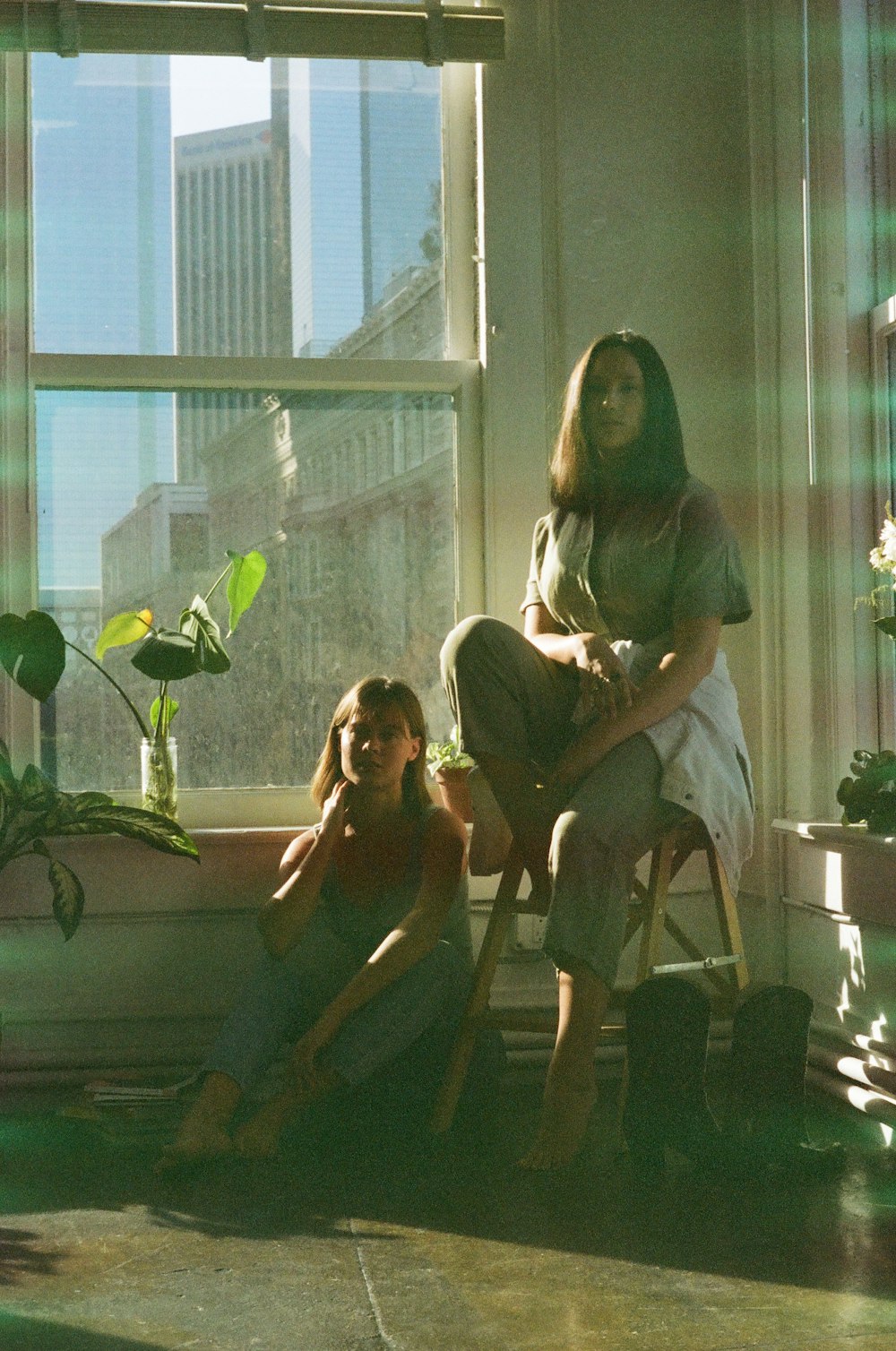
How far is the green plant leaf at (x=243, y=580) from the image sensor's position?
2.97m

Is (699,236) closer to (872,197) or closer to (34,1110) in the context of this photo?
(872,197)

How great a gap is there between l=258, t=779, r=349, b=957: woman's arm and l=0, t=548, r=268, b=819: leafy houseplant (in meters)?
0.45

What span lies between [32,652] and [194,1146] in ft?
3.33

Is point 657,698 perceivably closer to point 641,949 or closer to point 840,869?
point 641,949

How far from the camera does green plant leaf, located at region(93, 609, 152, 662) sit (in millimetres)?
2926

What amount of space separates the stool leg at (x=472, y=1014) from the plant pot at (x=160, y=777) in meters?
0.79

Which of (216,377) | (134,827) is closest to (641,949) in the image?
(134,827)

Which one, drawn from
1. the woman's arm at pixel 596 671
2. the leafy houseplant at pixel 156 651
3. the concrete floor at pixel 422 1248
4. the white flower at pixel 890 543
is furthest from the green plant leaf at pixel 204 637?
the white flower at pixel 890 543

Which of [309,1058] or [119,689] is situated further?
[119,689]

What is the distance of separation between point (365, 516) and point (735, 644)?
2.86ft

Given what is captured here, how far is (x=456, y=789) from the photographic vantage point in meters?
2.93

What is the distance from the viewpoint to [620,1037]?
2.39 m

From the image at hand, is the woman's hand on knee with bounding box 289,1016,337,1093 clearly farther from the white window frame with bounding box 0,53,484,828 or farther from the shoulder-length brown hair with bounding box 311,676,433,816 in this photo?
the white window frame with bounding box 0,53,484,828

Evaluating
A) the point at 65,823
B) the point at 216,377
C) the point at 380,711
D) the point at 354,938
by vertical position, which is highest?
the point at 216,377
